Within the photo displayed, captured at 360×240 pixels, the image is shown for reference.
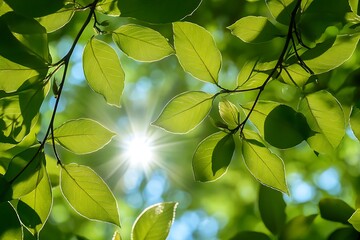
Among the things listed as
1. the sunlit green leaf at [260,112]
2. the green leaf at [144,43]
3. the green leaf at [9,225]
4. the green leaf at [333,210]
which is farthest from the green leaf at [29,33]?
the green leaf at [333,210]

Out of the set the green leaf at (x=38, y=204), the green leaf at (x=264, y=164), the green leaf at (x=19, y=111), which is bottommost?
the green leaf at (x=38, y=204)

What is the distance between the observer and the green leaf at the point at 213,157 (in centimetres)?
77

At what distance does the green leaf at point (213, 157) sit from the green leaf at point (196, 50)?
0.35 feet

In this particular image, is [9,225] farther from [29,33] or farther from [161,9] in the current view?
[161,9]

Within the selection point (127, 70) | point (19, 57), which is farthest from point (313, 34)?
point (127, 70)

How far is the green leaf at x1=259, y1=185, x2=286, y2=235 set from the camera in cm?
88

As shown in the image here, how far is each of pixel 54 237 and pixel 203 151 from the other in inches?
34.9

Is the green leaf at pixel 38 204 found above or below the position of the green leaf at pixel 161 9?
below

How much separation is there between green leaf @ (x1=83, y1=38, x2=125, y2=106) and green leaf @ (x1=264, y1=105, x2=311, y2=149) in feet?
0.81

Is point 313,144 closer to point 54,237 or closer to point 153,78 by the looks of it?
point 54,237

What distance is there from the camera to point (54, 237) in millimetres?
1479

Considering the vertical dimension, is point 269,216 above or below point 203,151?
below

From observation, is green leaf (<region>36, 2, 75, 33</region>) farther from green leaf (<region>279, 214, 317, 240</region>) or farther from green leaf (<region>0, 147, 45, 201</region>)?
green leaf (<region>279, 214, 317, 240</region>)

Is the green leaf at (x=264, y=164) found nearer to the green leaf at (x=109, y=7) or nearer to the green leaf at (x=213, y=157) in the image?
the green leaf at (x=213, y=157)
